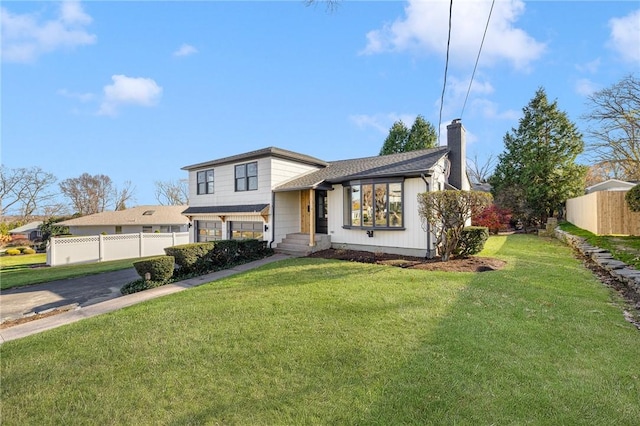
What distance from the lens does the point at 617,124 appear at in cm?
1873

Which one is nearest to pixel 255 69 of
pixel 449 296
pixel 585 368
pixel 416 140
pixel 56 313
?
pixel 56 313

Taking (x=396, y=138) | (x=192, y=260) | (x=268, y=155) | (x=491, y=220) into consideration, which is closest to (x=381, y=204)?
(x=268, y=155)

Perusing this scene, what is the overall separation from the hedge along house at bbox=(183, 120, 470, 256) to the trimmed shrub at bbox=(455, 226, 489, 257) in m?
0.95

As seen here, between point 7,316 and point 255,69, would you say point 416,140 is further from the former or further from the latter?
point 7,316

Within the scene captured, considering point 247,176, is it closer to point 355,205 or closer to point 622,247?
point 355,205

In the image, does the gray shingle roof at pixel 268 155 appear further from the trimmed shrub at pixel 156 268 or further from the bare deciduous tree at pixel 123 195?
the bare deciduous tree at pixel 123 195

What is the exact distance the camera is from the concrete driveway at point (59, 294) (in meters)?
7.14

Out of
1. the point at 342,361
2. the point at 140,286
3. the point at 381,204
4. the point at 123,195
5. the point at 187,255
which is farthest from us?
the point at 123,195

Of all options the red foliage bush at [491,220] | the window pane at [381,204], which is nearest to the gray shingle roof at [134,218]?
the window pane at [381,204]

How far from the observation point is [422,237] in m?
10.3

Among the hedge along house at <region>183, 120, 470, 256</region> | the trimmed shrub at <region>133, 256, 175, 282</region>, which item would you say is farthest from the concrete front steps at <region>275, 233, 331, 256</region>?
the trimmed shrub at <region>133, 256, 175, 282</region>

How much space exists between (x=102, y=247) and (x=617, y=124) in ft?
113

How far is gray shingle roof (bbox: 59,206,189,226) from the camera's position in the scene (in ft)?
92.5

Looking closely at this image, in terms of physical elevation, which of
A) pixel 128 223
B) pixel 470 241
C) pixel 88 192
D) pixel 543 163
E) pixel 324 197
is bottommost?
pixel 470 241
